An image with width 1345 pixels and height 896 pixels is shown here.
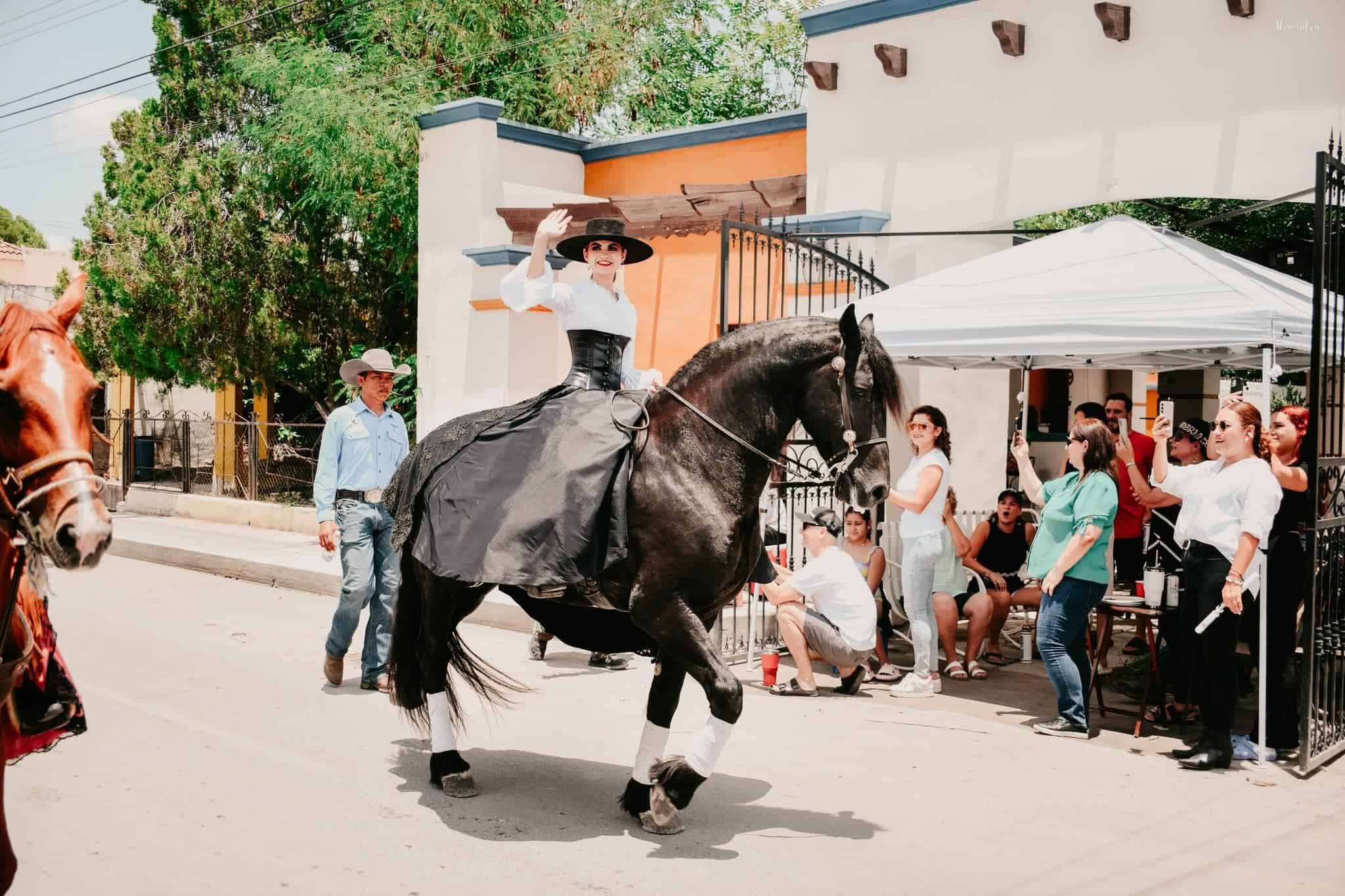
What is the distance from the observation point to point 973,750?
20.9ft

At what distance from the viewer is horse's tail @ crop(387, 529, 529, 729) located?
5.48 meters

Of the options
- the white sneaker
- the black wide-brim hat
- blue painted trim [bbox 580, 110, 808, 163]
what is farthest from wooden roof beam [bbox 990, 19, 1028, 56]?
the white sneaker

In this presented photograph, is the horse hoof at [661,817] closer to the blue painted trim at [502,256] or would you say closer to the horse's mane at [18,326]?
the horse's mane at [18,326]

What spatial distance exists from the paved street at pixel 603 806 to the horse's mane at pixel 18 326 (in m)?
2.33

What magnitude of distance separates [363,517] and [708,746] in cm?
360

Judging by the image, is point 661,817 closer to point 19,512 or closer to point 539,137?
point 19,512

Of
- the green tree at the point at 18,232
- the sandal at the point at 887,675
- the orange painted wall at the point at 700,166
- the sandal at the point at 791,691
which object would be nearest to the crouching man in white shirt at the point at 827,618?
the sandal at the point at 791,691

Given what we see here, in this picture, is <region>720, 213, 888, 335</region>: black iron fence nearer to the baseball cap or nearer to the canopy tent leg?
the baseball cap

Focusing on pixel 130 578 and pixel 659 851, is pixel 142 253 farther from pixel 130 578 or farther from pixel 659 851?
pixel 659 851

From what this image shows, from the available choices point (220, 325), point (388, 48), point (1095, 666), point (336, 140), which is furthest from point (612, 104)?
point (1095, 666)

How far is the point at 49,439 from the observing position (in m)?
2.66

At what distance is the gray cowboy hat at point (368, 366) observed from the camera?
759 cm

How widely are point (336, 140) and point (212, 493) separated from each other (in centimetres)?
666

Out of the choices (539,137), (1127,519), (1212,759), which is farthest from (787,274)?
(1212,759)
